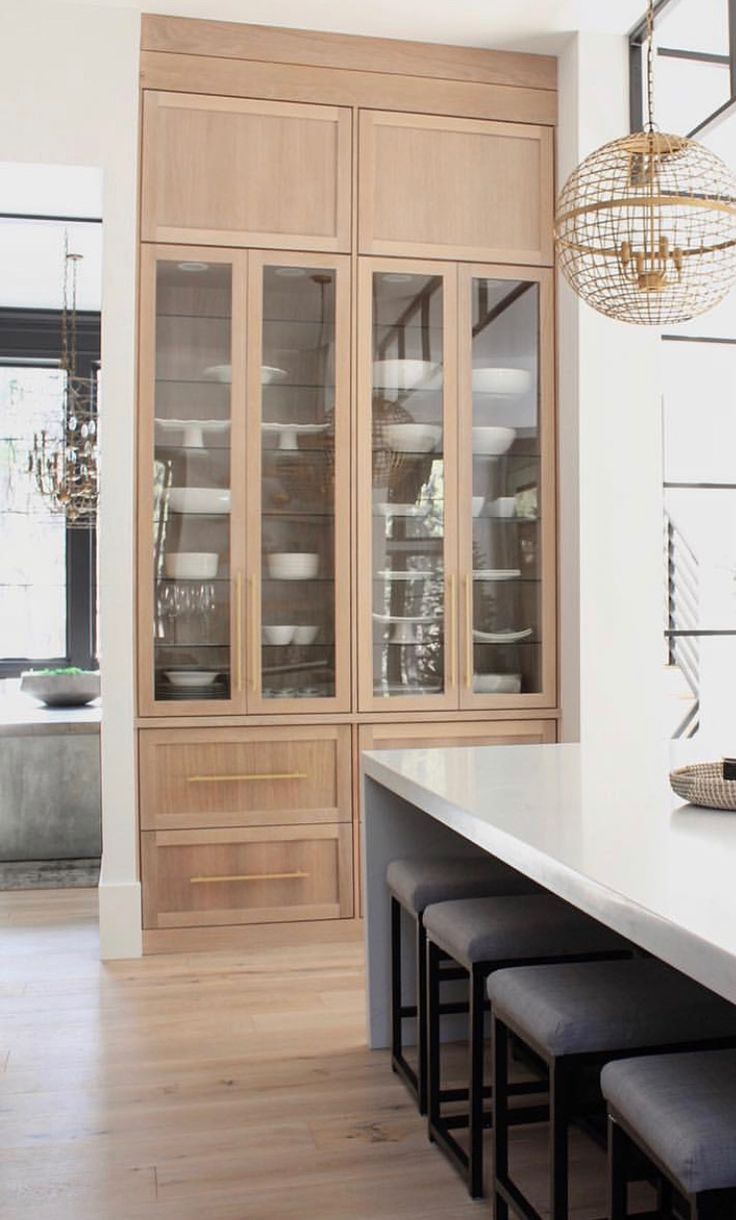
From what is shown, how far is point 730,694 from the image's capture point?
4.42 metres

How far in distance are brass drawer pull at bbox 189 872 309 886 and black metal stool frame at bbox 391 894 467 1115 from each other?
42.3 inches

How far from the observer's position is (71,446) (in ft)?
18.5

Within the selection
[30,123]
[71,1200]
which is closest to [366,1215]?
[71,1200]

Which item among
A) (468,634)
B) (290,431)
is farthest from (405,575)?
(290,431)

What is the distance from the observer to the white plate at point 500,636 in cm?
424

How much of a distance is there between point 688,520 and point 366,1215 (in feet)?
9.48

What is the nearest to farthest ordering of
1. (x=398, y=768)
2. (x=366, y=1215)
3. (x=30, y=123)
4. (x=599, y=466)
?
(x=366, y=1215) → (x=398, y=768) → (x=30, y=123) → (x=599, y=466)

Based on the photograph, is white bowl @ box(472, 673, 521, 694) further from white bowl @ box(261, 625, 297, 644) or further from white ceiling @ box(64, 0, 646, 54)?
white ceiling @ box(64, 0, 646, 54)

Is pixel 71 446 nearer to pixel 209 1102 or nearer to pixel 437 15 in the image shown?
pixel 437 15

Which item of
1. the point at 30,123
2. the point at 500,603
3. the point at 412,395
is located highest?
the point at 30,123

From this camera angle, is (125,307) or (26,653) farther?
(26,653)

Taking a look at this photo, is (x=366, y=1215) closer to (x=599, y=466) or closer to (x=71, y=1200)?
(x=71, y=1200)

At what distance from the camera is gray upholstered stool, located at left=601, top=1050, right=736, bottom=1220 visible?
138 cm

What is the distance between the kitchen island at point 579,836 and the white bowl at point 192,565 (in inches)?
50.1
